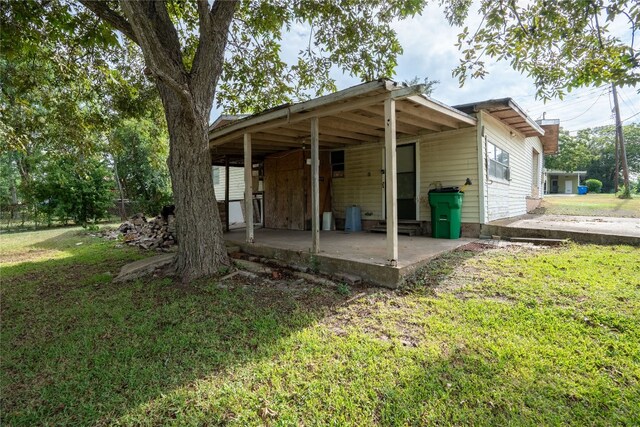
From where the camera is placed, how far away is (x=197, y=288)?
13.6ft

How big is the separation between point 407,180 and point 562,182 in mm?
43505

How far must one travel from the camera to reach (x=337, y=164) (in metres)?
8.61

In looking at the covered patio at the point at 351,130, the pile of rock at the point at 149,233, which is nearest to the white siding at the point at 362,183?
the covered patio at the point at 351,130

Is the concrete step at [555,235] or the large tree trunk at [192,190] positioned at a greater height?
the large tree trunk at [192,190]

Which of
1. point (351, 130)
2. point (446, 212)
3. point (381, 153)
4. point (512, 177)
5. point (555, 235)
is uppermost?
point (351, 130)

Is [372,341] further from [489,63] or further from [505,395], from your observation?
[489,63]

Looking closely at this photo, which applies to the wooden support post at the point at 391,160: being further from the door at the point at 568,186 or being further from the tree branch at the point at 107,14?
the door at the point at 568,186

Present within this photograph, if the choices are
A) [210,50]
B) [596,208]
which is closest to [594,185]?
[596,208]

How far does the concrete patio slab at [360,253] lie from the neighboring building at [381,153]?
31cm

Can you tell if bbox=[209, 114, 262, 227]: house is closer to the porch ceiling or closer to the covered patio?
the porch ceiling

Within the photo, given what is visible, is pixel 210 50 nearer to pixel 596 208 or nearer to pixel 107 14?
pixel 107 14

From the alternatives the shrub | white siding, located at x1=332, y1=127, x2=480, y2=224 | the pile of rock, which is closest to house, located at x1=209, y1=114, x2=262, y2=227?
the pile of rock

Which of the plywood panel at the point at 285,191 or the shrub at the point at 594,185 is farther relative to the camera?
the shrub at the point at 594,185

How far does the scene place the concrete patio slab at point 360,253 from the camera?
4.01 metres
